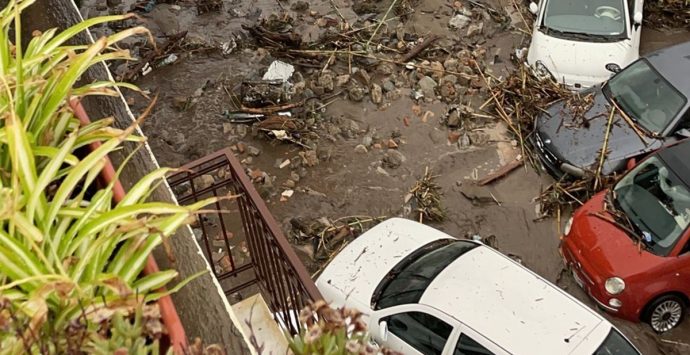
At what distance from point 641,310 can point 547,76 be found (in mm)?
3737

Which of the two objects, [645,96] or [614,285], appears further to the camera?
[645,96]

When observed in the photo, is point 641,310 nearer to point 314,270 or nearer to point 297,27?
point 314,270

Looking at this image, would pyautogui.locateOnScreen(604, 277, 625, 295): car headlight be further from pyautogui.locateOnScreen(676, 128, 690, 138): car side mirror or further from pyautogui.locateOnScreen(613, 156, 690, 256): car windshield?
pyautogui.locateOnScreen(676, 128, 690, 138): car side mirror

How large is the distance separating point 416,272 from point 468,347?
0.98m

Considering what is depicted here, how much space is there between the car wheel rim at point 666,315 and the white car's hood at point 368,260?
228 cm

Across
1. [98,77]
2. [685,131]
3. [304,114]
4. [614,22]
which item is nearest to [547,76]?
[614,22]

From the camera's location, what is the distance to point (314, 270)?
8109 millimetres

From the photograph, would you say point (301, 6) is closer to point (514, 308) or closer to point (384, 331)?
point (384, 331)

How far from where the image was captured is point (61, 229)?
2730 millimetres


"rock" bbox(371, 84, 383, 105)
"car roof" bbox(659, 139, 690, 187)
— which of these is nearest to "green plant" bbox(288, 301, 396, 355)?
"car roof" bbox(659, 139, 690, 187)

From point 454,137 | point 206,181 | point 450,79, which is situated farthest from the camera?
point 450,79

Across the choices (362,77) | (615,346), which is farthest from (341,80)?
(615,346)

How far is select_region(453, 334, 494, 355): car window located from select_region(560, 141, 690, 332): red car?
195 centimetres

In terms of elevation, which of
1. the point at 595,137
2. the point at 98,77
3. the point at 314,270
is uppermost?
the point at 98,77
